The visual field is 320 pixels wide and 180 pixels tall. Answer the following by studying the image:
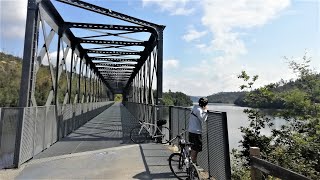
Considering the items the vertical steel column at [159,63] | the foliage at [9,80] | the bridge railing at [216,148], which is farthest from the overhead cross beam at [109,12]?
the foliage at [9,80]

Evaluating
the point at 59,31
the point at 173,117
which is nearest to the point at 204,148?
the point at 173,117

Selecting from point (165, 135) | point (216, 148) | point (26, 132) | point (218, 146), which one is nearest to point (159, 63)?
point (165, 135)

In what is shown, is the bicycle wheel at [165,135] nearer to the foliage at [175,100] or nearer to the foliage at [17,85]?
the foliage at [17,85]

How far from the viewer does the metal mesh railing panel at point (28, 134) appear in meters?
7.01

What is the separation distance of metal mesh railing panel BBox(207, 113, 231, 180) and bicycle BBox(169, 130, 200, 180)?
1.36 ft

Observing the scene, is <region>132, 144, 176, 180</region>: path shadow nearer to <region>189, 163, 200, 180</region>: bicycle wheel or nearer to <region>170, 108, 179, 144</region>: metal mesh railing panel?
<region>170, 108, 179, 144</region>: metal mesh railing panel

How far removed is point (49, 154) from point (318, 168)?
31.0 ft

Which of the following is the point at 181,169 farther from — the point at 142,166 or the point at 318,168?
the point at 318,168

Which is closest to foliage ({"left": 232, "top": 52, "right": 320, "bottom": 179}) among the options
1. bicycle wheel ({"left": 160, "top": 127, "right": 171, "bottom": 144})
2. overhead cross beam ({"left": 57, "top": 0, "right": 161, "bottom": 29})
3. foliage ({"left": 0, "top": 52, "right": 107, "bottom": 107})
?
bicycle wheel ({"left": 160, "top": 127, "right": 171, "bottom": 144})

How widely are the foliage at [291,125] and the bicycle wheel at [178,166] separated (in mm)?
5718

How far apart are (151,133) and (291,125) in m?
7.23

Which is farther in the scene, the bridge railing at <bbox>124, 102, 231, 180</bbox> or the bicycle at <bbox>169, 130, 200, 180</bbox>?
the bicycle at <bbox>169, 130, 200, 180</bbox>

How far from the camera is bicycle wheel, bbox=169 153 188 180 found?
5922mm

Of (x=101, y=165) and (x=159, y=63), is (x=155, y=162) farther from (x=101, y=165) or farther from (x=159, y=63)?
(x=159, y=63)
